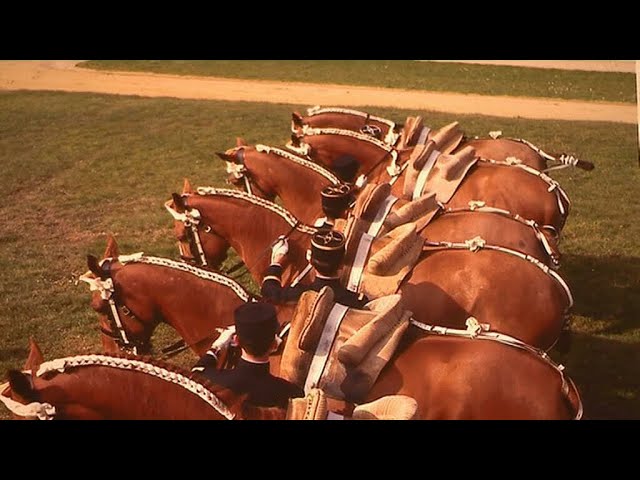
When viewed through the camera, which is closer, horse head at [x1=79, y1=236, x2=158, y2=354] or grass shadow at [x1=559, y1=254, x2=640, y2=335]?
horse head at [x1=79, y1=236, x2=158, y2=354]

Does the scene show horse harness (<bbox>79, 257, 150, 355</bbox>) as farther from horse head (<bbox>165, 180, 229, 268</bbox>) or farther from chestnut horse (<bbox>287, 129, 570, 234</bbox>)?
chestnut horse (<bbox>287, 129, 570, 234</bbox>)

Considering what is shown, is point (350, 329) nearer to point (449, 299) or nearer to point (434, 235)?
point (449, 299)

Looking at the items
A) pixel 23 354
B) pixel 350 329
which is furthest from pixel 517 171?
pixel 23 354

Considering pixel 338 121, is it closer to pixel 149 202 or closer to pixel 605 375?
pixel 149 202

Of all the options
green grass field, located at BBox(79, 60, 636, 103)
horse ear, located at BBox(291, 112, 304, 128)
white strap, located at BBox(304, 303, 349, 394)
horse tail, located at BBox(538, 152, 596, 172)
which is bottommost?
green grass field, located at BBox(79, 60, 636, 103)

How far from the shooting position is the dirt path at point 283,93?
15.2m

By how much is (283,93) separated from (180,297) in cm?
1377

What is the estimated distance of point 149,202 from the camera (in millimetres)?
10508

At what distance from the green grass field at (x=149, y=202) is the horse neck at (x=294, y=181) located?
6.62ft

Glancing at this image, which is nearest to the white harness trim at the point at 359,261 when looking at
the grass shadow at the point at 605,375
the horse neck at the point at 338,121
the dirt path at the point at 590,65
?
the grass shadow at the point at 605,375

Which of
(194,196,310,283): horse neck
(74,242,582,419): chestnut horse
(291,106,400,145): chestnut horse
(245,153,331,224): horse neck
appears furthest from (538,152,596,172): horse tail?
(74,242,582,419): chestnut horse

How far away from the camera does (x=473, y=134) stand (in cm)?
1380

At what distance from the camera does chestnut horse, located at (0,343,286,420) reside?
9.66ft
